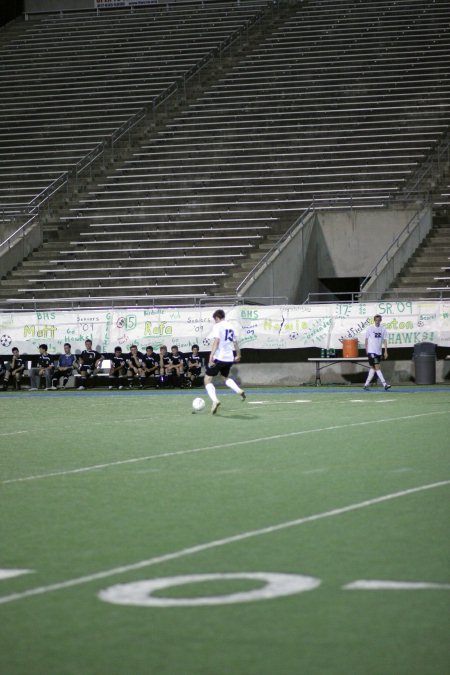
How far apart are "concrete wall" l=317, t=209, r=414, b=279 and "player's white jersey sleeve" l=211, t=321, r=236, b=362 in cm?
1567

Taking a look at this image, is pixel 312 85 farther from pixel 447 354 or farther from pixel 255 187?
pixel 447 354

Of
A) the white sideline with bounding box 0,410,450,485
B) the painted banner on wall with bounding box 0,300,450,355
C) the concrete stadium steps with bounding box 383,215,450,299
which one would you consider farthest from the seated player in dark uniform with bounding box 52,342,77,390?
the white sideline with bounding box 0,410,450,485

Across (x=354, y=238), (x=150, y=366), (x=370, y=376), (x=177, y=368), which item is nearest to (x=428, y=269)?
(x=354, y=238)

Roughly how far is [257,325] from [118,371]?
Result: 3.79 metres

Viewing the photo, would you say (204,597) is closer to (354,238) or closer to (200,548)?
(200,548)

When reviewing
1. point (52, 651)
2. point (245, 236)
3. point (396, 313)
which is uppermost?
point (245, 236)

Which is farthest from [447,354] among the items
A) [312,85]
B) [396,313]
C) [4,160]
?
[4,160]

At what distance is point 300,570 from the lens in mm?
6828

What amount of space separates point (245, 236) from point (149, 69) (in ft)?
50.8

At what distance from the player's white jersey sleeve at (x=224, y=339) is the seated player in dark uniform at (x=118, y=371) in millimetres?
9978

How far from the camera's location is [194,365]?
3028cm

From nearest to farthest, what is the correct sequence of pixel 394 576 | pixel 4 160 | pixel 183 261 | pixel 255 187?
pixel 394 576 < pixel 183 261 < pixel 255 187 < pixel 4 160

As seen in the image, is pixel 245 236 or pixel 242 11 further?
pixel 242 11

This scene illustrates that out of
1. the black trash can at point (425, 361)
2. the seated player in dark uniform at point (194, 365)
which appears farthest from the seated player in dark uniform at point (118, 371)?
the black trash can at point (425, 361)
